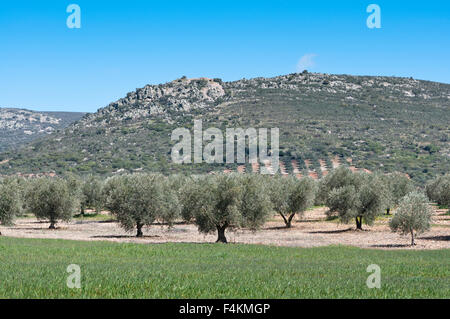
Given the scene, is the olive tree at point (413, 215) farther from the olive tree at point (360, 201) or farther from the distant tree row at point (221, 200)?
the olive tree at point (360, 201)

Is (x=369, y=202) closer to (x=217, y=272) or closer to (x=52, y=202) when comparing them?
(x=52, y=202)

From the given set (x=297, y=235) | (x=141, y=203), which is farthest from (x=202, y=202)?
(x=297, y=235)

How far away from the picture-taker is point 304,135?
519 ft

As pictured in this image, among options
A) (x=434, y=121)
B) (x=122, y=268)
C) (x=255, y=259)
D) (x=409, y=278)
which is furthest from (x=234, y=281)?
(x=434, y=121)

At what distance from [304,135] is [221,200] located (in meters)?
111

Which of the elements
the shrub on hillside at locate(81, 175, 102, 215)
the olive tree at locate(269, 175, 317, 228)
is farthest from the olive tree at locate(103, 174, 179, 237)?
the shrub on hillside at locate(81, 175, 102, 215)

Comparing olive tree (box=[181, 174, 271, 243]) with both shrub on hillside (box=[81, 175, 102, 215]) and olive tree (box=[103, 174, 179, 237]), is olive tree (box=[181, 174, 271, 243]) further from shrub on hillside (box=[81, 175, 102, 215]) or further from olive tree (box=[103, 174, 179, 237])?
shrub on hillside (box=[81, 175, 102, 215])

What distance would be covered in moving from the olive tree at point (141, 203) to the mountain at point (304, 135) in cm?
7666

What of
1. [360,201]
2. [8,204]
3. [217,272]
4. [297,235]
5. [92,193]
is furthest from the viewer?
[92,193]

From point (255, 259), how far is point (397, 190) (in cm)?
6509

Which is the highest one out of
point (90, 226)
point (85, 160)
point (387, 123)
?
point (387, 123)

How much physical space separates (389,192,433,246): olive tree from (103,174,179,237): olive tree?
24.0 metres

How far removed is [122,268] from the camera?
91.7ft
